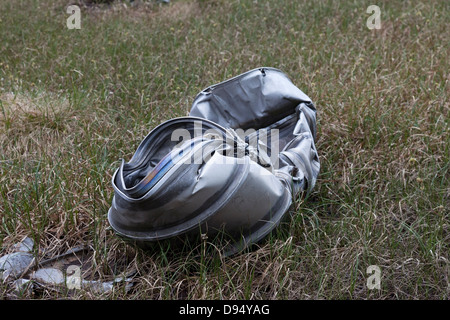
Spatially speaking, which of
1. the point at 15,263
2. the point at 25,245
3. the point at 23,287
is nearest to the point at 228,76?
the point at 25,245

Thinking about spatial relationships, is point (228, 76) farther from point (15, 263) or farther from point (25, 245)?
point (15, 263)

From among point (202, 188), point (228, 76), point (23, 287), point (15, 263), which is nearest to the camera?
point (202, 188)

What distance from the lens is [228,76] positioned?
4344 millimetres

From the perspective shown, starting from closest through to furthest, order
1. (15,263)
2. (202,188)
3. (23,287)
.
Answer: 1. (202,188)
2. (23,287)
3. (15,263)

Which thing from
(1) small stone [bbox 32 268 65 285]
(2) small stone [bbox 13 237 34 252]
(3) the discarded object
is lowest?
(1) small stone [bbox 32 268 65 285]

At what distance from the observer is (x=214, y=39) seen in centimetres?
520

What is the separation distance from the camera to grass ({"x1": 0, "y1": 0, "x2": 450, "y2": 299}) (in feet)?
7.53

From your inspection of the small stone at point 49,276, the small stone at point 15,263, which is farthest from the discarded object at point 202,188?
the small stone at point 15,263

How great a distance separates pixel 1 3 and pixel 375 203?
18.8ft

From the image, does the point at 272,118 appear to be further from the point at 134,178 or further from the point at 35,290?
the point at 35,290

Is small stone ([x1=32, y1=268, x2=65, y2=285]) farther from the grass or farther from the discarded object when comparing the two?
the discarded object

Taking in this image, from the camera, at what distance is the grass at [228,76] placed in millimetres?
2295

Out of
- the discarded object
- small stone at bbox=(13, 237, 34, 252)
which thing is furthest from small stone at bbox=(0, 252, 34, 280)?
the discarded object
